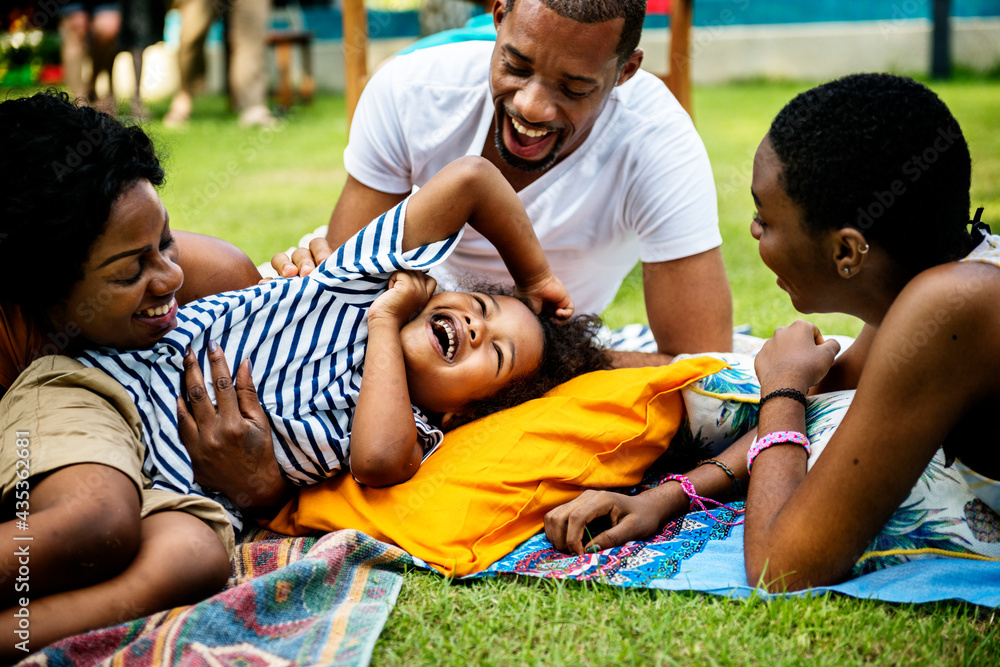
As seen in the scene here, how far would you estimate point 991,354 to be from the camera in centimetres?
165

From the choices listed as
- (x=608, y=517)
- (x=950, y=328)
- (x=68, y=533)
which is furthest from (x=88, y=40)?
(x=950, y=328)

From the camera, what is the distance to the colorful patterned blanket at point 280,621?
1662mm

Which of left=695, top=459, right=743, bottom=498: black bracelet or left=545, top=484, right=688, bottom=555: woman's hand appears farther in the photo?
left=695, top=459, right=743, bottom=498: black bracelet

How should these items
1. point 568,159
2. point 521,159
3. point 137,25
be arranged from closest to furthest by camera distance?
point 521,159 → point 568,159 → point 137,25

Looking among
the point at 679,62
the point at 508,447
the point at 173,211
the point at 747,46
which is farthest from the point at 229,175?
the point at 747,46

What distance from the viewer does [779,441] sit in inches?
78.4

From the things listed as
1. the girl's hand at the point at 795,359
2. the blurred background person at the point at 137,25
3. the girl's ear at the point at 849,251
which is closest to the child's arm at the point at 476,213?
the girl's hand at the point at 795,359

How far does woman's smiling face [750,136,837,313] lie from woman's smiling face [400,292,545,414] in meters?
0.75

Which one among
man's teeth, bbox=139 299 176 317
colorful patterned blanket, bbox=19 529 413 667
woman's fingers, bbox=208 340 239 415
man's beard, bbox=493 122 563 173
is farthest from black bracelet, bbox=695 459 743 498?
man's teeth, bbox=139 299 176 317

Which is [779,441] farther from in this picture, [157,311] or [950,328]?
[157,311]

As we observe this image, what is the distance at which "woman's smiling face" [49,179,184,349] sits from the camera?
77.5 inches

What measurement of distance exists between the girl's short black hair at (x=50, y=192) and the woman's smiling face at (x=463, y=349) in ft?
2.63

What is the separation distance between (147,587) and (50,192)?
878 millimetres

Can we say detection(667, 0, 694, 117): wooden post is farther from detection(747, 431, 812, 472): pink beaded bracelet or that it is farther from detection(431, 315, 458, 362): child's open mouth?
detection(747, 431, 812, 472): pink beaded bracelet
